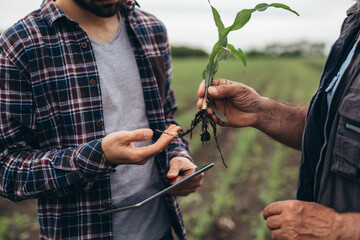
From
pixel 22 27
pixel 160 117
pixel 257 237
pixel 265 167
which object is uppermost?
pixel 22 27

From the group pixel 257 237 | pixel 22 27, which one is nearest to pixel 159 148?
pixel 22 27

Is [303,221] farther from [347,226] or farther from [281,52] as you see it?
[281,52]

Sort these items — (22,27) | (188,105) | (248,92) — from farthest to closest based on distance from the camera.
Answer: (188,105) → (248,92) → (22,27)

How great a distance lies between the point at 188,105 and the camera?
10500 millimetres

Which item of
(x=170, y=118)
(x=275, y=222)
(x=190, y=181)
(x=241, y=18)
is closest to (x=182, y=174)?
(x=190, y=181)

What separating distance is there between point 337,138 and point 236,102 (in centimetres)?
61

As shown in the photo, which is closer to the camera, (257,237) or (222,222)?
(257,237)

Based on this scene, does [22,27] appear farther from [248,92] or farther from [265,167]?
[265,167]

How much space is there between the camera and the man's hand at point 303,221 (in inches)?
49.4

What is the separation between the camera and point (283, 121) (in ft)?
6.10

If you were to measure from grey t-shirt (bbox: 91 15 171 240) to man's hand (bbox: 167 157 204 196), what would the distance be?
0.52 ft

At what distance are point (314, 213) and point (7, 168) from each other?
1419 millimetres

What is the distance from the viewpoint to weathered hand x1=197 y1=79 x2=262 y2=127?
167 centimetres

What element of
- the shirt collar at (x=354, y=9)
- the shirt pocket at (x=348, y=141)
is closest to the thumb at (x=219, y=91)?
the shirt pocket at (x=348, y=141)
